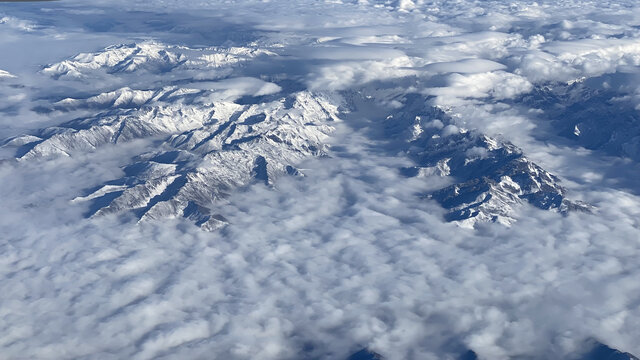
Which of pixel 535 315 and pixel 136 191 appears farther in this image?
pixel 136 191

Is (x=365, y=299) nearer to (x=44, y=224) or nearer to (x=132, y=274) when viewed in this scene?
(x=132, y=274)

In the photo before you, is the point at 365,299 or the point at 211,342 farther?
the point at 365,299

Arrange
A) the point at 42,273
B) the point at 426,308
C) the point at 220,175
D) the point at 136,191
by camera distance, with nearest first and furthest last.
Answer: the point at 426,308 → the point at 42,273 → the point at 136,191 → the point at 220,175

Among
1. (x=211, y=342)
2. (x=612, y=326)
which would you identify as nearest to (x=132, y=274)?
(x=211, y=342)

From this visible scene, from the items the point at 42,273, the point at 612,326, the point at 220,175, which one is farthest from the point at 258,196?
the point at 612,326

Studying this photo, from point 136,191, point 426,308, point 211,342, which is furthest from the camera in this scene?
point 136,191

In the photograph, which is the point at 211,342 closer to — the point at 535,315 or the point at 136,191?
the point at 535,315

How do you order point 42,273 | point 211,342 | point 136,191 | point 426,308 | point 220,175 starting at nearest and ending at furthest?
point 211,342, point 426,308, point 42,273, point 136,191, point 220,175

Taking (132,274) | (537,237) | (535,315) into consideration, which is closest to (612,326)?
(535,315)
